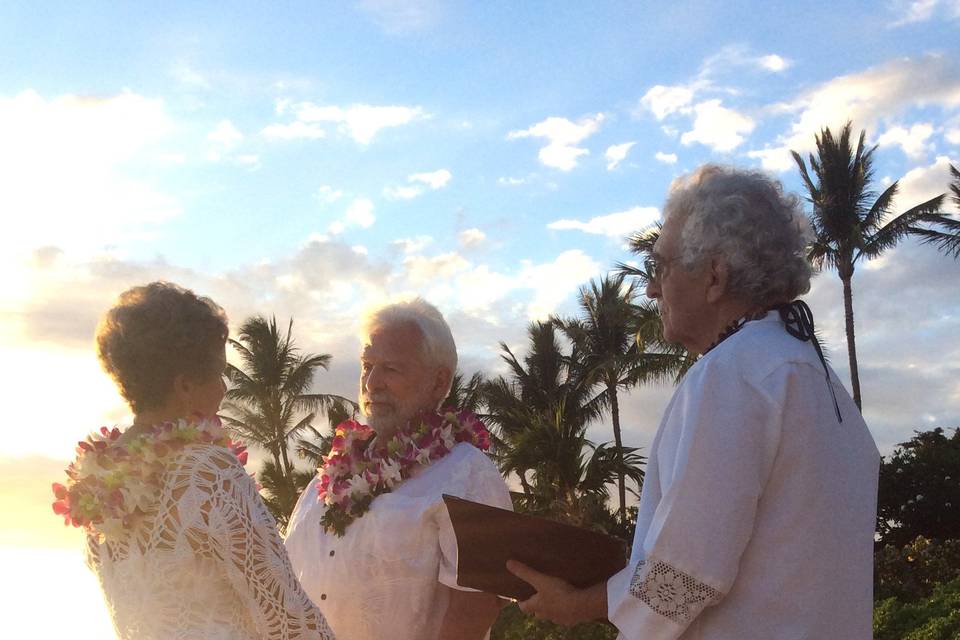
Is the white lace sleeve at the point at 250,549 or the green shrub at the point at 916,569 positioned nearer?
the white lace sleeve at the point at 250,549

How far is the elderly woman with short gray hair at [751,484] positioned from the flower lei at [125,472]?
4.16ft

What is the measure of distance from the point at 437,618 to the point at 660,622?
1800mm

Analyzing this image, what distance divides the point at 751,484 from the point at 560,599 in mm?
659

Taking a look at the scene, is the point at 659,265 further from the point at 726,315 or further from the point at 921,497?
the point at 921,497

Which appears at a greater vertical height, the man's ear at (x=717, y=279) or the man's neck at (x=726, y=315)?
the man's ear at (x=717, y=279)

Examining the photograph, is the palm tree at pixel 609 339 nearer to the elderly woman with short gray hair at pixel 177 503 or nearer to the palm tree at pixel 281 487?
the palm tree at pixel 281 487

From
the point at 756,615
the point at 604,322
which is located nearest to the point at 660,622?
the point at 756,615

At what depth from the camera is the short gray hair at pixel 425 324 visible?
450 cm

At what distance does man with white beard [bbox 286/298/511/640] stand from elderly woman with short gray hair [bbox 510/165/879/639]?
1426mm

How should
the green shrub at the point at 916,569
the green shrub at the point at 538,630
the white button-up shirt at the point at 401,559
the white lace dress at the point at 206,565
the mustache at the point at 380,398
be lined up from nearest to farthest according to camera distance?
the white lace dress at the point at 206,565
the white button-up shirt at the point at 401,559
the mustache at the point at 380,398
the green shrub at the point at 538,630
the green shrub at the point at 916,569

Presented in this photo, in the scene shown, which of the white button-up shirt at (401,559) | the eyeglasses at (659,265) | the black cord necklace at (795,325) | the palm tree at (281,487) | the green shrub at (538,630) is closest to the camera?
the black cord necklace at (795,325)


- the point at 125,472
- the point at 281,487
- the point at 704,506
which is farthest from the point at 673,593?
the point at 281,487

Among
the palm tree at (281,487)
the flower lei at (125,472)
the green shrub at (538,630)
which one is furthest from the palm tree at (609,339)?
the flower lei at (125,472)

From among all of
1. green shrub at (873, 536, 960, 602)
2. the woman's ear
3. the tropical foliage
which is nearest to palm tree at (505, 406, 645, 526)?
Answer: the tropical foliage
